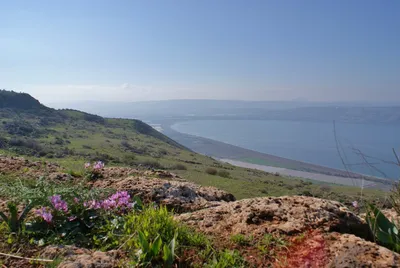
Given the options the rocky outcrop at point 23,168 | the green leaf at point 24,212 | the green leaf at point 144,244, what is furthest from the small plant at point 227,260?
the rocky outcrop at point 23,168

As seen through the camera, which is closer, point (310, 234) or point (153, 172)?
point (310, 234)

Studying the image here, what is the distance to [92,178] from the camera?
4.61m

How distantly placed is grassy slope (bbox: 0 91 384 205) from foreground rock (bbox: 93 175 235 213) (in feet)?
43.5

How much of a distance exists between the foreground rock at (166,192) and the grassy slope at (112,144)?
43.5 ft

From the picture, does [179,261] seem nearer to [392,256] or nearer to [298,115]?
[392,256]

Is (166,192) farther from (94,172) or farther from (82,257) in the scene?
(82,257)

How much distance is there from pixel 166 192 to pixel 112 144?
38.0 m

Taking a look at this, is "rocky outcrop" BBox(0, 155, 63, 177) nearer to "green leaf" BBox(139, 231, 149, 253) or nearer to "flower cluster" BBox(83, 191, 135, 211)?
"flower cluster" BBox(83, 191, 135, 211)

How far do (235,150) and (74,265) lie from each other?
244 ft

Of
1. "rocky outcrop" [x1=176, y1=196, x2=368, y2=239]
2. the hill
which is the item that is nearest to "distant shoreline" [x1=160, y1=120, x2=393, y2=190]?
"rocky outcrop" [x1=176, y1=196, x2=368, y2=239]

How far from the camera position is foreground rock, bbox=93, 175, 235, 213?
3844 millimetres

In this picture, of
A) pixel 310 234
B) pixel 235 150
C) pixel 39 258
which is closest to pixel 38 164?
pixel 39 258

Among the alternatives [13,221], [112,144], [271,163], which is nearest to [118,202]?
[13,221]

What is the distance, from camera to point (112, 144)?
132 ft
